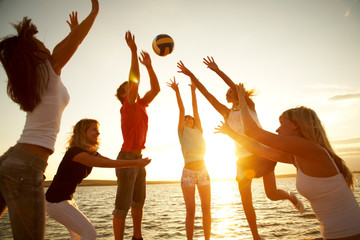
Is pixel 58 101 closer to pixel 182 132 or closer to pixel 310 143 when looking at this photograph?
pixel 310 143

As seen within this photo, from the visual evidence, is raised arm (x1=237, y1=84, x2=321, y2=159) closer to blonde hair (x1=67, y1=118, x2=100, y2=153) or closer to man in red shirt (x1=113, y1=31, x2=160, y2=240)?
man in red shirt (x1=113, y1=31, x2=160, y2=240)

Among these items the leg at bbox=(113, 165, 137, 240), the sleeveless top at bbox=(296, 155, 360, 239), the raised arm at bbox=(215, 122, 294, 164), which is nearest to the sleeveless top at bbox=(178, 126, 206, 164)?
the leg at bbox=(113, 165, 137, 240)

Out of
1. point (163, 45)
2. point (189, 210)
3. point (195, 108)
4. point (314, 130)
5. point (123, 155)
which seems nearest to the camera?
point (314, 130)

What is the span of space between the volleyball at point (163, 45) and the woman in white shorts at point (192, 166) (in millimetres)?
1004

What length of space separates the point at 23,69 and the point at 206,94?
4832 millimetres

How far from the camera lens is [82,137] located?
14.1 ft

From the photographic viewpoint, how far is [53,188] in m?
3.94

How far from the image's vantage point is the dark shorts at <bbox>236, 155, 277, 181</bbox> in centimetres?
528

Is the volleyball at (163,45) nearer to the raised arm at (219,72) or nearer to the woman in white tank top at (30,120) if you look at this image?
the raised arm at (219,72)

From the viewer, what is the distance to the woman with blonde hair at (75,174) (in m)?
3.73

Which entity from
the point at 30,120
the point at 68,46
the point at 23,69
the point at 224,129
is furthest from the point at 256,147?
the point at 23,69

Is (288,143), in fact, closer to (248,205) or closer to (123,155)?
(248,205)

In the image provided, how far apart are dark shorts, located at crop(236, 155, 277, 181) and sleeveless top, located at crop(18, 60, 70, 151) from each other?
4.09 metres

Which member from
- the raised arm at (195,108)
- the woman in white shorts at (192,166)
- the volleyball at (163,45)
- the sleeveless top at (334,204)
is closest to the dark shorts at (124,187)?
the woman in white shorts at (192,166)
